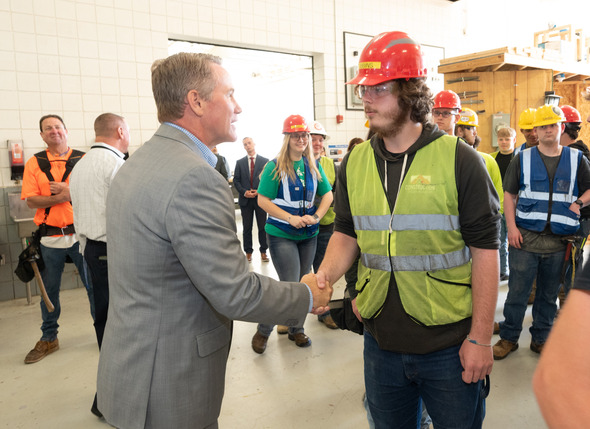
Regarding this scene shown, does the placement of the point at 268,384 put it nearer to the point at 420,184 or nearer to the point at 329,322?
the point at 329,322

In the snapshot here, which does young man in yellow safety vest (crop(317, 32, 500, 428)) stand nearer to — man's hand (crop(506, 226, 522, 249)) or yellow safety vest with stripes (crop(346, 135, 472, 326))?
yellow safety vest with stripes (crop(346, 135, 472, 326))

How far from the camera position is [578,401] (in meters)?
0.50

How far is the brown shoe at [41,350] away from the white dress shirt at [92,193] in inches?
54.9

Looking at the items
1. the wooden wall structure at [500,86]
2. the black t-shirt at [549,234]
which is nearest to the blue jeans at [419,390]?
the black t-shirt at [549,234]

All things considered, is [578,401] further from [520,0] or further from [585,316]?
[520,0]

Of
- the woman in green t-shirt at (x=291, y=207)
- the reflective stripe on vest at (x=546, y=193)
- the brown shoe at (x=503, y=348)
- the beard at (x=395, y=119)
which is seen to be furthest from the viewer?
the woman in green t-shirt at (x=291, y=207)

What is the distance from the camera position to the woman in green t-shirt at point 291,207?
11.1 feet

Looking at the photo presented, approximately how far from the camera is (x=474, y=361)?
1332mm

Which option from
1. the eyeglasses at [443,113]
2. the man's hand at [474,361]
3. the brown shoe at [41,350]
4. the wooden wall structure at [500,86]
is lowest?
the brown shoe at [41,350]

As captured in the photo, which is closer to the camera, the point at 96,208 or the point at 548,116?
the point at 96,208

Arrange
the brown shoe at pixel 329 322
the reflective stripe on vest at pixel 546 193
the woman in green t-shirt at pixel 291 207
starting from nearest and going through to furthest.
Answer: the reflective stripe on vest at pixel 546 193 → the woman in green t-shirt at pixel 291 207 → the brown shoe at pixel 329 322

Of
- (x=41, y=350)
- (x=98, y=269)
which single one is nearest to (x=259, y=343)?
(x=98, y=269)

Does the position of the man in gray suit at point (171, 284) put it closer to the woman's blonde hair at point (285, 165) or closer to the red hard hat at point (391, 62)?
the red hard hat at point (391, 62)

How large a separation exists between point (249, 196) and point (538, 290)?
4.33 meters
